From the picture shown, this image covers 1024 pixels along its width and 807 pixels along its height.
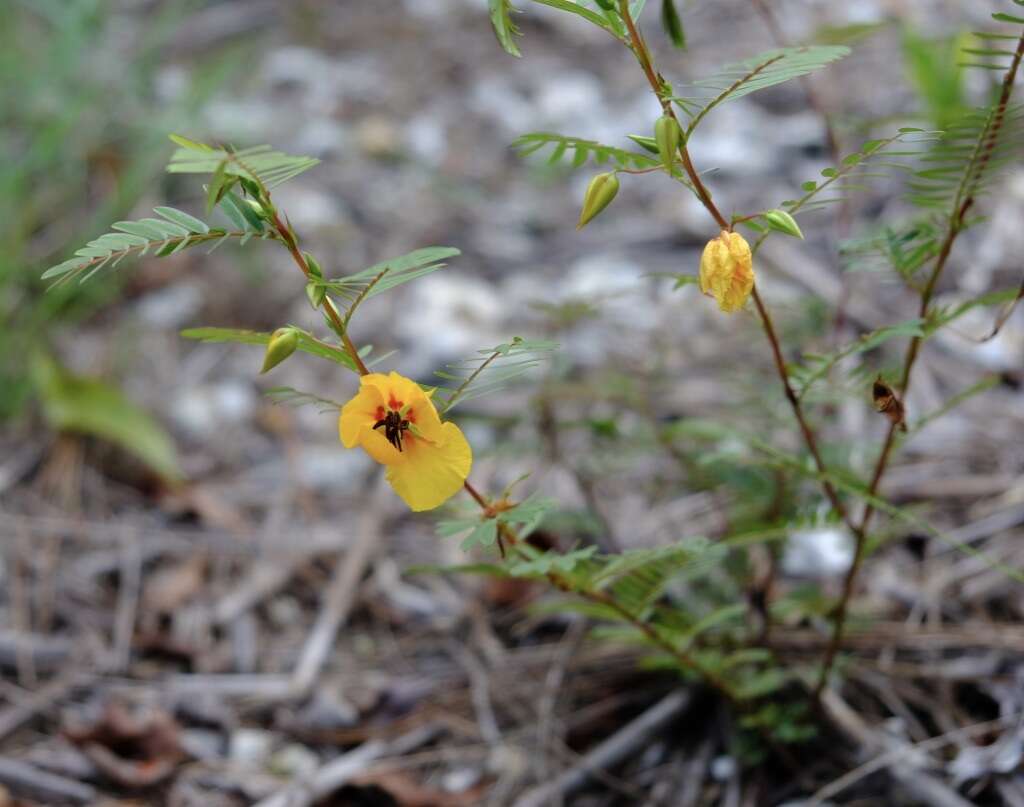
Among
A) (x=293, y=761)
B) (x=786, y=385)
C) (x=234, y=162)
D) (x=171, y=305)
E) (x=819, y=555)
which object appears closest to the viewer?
(x=234, y=162)

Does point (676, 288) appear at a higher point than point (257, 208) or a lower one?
lower

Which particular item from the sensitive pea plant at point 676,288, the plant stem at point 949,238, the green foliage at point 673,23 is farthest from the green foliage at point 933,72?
the green foliage at point 673,23

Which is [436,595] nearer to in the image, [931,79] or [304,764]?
[304,764]

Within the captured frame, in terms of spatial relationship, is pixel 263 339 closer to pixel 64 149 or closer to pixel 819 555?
pixel 819 555

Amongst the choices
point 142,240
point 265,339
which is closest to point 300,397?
point 265,339

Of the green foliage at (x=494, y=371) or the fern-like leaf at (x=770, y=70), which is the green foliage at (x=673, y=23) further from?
the green foliage at (x=494, y=371)

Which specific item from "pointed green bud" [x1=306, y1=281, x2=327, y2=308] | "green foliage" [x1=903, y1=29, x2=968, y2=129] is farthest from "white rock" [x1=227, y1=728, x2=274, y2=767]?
"green foliage" [x1=903, y1=29, x2=968, y2=129]
